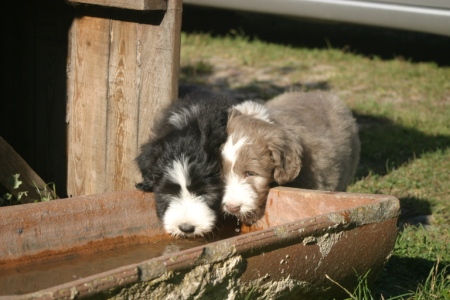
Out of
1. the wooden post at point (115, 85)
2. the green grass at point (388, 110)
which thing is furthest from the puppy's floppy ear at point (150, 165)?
the green grass at point (388, 110)

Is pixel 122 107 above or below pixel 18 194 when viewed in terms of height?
above

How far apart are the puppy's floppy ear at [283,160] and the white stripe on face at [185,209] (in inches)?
20.6

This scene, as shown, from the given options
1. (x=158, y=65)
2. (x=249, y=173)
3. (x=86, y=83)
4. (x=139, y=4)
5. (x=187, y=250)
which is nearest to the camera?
(x=187, y=250)

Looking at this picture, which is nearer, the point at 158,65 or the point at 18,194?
the point at 158,65

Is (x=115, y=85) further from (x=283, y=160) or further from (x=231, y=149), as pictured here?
(x=283, y=160)

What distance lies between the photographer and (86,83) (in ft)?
17.1

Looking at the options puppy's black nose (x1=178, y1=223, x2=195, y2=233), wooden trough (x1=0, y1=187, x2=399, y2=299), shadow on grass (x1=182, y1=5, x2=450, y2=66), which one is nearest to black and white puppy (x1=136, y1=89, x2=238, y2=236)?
puppy's black nose (x1=178, y1=223, x2=195, y2=233)

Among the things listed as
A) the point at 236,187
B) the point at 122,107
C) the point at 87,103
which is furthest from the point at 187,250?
the point at 87,103

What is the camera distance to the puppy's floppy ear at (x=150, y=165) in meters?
4.29

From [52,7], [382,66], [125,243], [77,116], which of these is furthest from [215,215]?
[382,66]

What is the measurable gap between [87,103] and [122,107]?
1.10 feet

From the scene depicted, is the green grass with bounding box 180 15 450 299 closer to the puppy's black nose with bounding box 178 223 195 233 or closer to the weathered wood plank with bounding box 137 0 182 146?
the puppy's black nose with bounding box 178 223 195 233

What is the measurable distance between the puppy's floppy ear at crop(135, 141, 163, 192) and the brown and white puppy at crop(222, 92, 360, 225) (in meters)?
0.40

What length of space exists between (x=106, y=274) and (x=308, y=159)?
2189 mm
